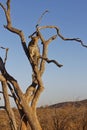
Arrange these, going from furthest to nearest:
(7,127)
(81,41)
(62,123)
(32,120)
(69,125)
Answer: (7,127) → (69,125) → (62,123) → (81,41) → (32,120)

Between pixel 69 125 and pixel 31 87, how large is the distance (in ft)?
19.4

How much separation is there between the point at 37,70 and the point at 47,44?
0.80m

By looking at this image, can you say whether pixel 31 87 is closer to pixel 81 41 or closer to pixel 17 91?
pixel 17 91

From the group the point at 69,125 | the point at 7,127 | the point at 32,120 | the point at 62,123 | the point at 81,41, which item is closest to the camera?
Answer: the point at 32,120

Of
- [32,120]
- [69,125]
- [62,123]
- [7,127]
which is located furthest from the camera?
[7,127]

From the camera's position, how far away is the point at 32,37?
987 centimetres

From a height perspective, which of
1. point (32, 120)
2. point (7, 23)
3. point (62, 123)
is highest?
point (7, 23)

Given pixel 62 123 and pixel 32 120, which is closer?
pixel 32 120

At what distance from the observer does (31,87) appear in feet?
32.8

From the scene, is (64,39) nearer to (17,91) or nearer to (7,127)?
(17,91)

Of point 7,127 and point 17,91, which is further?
point 7,127

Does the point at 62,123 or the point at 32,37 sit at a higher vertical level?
the point at 32,37

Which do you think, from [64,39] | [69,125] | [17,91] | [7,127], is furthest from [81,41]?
[7,127]

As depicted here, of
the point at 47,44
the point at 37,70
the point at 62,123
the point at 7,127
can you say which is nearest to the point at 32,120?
the point at 37,70
